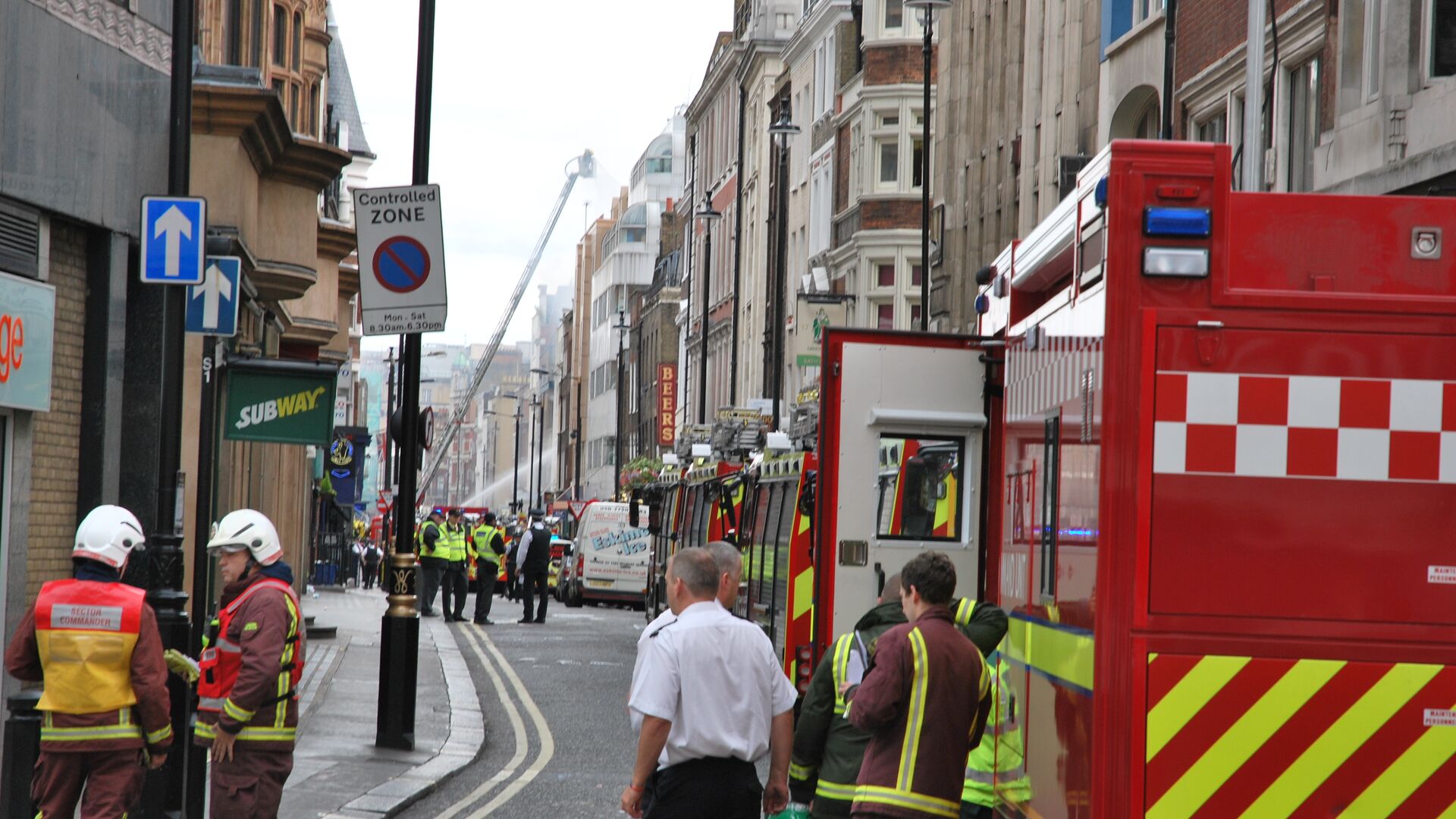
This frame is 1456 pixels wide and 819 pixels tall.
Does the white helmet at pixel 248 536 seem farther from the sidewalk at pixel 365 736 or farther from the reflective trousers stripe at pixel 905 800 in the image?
the sidewalk at pixel 365 736

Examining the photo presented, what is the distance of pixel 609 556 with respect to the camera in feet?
141

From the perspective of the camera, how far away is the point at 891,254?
5025 centimetres

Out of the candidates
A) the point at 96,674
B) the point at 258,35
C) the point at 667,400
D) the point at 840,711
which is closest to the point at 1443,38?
the point at 840,711

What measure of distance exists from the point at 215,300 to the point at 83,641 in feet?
13.8

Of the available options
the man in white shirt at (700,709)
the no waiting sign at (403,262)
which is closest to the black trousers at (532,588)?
the no waiting sign at (403,262)

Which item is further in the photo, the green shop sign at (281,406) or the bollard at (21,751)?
the green shop sign at (281,406)

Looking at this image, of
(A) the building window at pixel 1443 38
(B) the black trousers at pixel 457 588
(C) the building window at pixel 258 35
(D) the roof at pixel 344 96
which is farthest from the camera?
(D) the roof at pixel 344 96

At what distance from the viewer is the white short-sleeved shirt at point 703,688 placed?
6.77m

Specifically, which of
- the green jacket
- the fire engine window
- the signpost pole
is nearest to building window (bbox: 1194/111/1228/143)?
the signpost pole

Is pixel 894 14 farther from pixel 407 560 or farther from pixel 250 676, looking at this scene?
pixel 250 676

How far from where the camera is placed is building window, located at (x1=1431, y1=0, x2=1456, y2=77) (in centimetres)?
1836

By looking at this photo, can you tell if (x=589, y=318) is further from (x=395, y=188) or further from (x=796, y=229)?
(x=395, y=188)

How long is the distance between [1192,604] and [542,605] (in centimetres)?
2823

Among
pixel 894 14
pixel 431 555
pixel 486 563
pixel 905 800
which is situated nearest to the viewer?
pixel 905 800
